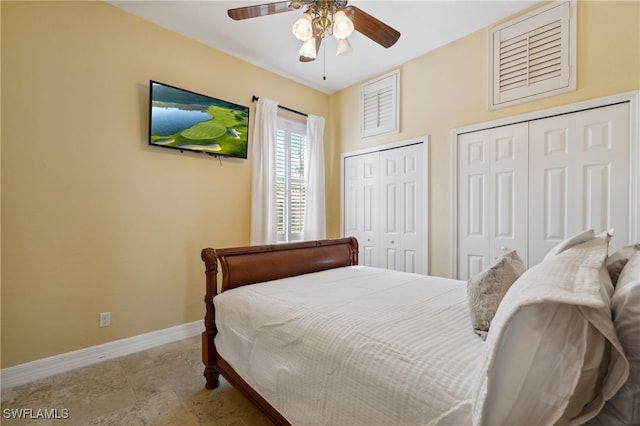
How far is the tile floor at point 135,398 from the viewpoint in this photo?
5.48ft

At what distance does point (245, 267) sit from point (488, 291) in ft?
4.77

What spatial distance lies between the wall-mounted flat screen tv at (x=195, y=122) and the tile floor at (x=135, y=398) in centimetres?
191

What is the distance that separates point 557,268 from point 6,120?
3.25 metres

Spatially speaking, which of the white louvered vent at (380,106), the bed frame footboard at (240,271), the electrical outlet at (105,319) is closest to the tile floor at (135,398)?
the bed frame footboard at (240,271)

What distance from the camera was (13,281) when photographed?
80.8 inches

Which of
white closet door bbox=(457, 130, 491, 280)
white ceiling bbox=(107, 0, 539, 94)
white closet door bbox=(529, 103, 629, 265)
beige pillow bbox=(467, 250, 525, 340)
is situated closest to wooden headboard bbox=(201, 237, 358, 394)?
beige pillow bbox=(467, 250, 525, 340)

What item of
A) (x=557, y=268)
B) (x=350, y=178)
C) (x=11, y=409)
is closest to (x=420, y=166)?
(x=350, y=178)

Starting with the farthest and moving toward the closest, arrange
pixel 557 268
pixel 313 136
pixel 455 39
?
pixel 313 136 → pixel 455 39 → pixel 557 268

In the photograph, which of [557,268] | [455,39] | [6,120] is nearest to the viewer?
[557,268]

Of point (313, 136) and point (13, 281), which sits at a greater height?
point (313, 136)

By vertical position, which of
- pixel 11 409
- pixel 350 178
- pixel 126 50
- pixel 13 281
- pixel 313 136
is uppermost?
pixel 126 50

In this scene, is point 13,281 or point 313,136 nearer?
point 13,281

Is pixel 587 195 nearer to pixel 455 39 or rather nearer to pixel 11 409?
pixel 455 39

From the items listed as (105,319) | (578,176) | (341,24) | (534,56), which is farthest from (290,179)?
(578,176)
